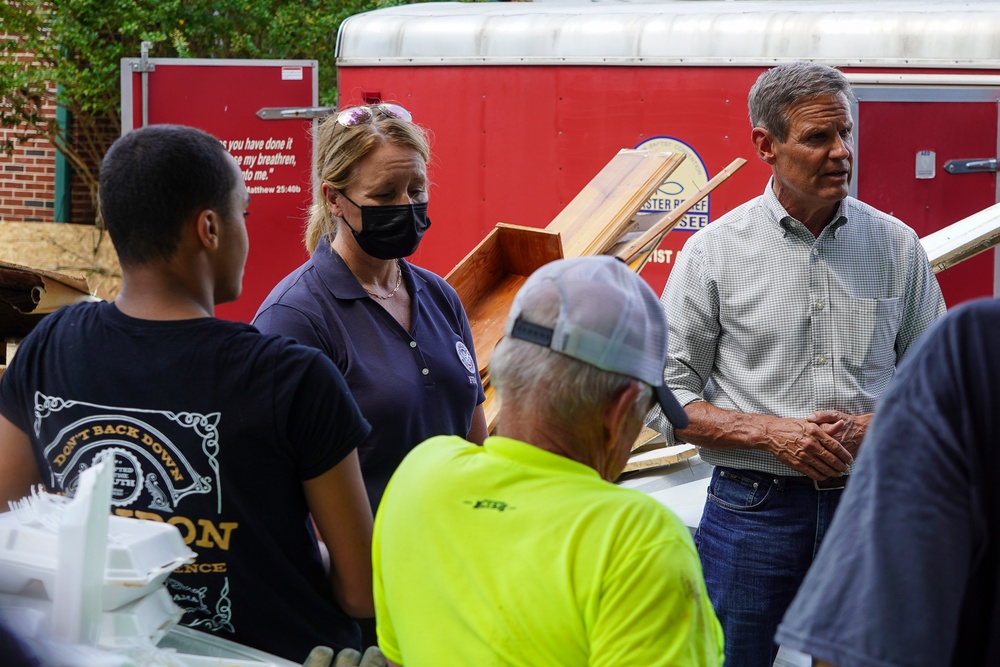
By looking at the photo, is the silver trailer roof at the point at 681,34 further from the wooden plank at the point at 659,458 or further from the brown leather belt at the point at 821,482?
the brown leather belt at the point at 821,482

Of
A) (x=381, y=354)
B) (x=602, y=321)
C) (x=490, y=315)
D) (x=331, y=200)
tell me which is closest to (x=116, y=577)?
(x=602, y=321)

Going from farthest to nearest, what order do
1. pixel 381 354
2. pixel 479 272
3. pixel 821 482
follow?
pixel 479 272 < pixel 821 482 < pixel 381 354

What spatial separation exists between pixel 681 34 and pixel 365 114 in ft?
15.1

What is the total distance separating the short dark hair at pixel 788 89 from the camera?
3182 millimetres

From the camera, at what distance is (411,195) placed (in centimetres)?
304

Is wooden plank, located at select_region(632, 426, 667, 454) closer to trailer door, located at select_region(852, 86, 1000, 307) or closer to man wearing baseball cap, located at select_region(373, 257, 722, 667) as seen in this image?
trailer door, located at select_region(852, 86, 1000, 307)

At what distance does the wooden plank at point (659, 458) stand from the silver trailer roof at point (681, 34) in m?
2.59

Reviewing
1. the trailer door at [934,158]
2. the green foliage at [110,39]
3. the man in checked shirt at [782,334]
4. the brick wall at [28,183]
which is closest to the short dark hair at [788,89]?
the man in checked shirt at [782,334]

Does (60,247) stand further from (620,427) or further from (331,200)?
(620,427)

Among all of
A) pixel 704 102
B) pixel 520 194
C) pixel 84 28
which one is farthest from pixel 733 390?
pixel 84 28

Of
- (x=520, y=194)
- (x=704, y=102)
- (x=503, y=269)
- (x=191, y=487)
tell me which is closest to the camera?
(x=191, y=487)

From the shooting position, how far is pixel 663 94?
7.21 meters

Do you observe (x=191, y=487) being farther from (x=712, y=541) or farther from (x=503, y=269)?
(x=503, y=269)

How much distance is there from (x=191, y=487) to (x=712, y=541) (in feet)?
5.59
